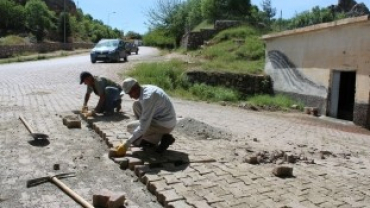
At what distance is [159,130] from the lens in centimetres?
536

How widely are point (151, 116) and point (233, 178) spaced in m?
1.25

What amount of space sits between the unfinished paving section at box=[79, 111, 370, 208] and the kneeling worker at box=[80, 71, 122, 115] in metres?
1.14

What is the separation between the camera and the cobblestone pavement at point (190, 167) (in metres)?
4.20

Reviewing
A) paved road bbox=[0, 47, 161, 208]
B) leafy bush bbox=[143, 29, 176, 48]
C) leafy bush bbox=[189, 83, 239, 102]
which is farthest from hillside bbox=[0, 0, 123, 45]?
paved road bbox=[0, 47, 161, 208]

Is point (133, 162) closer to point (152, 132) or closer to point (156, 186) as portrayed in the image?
point (152, 132)

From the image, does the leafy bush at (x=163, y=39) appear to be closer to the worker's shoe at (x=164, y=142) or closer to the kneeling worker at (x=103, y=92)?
the kneeling worker at (x=103, y=92)

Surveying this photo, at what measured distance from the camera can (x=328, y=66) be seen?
13.2 metres

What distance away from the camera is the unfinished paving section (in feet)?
13.5

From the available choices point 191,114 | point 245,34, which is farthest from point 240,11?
point 191,114

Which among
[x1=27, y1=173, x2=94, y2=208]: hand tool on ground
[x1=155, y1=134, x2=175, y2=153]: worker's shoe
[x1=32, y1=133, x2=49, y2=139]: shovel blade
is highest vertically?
[x1=155, y1=134, x2=175, y2=153]: worker's shoe

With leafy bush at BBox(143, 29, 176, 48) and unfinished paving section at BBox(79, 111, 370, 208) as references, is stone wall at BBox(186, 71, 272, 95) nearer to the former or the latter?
unfinished paving section at BBox(79, 111, 370, 208)

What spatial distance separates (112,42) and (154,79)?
25.6 feet

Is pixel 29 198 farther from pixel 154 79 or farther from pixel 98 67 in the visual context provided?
pixel 98 67

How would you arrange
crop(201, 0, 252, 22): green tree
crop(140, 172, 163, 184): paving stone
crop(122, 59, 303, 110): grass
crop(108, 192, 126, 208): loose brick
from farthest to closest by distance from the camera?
1. crop(201, 0, 252, 22): green tree
2. crop(122, 59, 303, 110): grass
3. crop(140, 172, 163, 184): paving stone
4. crop(108, 192, 126, 208): loose brick
